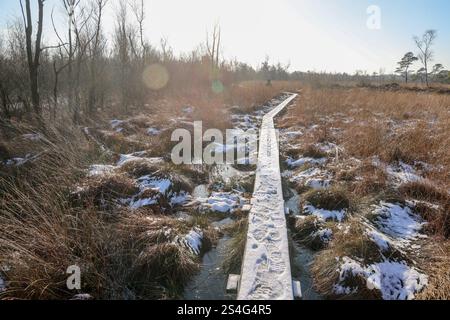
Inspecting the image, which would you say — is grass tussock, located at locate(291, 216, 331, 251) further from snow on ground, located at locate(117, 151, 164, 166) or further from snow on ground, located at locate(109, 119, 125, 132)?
snow on ground, located at locate(109, 119, 125, 132)

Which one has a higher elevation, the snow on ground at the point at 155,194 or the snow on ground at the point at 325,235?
the snow on ground at the point at 155,194

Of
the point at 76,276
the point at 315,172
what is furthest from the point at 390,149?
the point at 76,276

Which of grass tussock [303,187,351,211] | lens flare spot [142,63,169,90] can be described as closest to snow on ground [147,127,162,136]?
grass tussock [303,187,351,211]

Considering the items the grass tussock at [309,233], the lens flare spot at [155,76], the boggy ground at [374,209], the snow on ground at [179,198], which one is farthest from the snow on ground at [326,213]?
the lens flare spot at [155,76]

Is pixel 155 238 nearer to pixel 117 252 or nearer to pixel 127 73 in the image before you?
pixel 117 252

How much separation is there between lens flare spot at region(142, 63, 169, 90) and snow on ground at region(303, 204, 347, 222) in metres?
19.1

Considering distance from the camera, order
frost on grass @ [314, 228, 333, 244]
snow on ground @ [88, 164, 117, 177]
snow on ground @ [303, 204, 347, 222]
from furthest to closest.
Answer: snow on ground @ [88, 164, 117, 177] → snow on ground @ [303, 204, 347, 222] → frost on grass @ [314, 228, 333, 244]

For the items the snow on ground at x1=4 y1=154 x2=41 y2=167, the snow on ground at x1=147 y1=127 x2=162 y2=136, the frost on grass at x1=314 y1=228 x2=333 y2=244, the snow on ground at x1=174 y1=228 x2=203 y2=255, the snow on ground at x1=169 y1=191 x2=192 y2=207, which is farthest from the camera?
the snow on ground at x1=147 y1=127 x2=162 y2=136

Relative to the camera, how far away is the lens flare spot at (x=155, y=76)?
22.0 meters

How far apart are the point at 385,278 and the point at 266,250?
48.8 inches

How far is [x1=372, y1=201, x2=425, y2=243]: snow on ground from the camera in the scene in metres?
3.91

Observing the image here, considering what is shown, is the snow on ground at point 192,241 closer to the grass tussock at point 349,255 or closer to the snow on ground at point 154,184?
the grass tussock at point 349,255

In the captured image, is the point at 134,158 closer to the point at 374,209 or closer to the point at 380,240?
the point at 374,209

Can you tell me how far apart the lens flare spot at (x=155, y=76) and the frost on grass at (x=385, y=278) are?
20.7m
